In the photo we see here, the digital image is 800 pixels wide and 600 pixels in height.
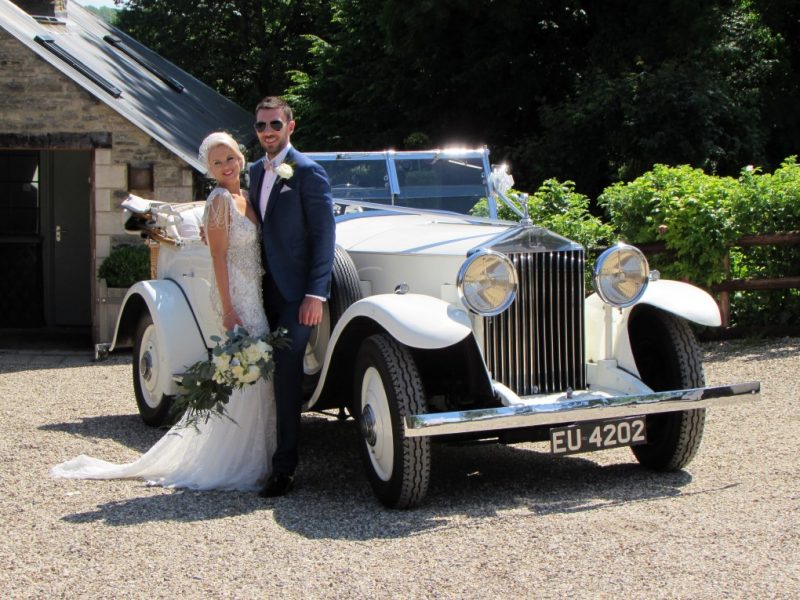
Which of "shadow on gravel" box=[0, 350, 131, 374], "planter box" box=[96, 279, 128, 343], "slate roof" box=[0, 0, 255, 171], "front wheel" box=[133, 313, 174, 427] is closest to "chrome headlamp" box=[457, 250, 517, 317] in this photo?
"front wheel" box=[133, 313, 174, 427]

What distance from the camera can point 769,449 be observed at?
6.09m

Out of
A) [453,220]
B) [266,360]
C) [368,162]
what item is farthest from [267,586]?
[368,162]

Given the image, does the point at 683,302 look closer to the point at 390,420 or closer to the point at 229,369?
the point at 390,420

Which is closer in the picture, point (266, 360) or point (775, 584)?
point (775, 584)

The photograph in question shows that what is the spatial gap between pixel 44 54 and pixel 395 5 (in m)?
7.85

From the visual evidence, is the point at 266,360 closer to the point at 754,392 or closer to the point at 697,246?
the point at 754,392

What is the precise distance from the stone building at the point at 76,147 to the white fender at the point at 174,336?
5256mm

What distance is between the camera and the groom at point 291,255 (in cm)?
534

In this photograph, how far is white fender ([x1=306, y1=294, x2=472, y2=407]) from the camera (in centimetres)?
481

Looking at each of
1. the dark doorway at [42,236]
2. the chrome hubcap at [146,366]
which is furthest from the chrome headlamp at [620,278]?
the dark doorway at [42,236]

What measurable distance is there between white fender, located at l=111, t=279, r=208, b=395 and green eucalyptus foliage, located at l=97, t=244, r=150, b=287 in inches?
197

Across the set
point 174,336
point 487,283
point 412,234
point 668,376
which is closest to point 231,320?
point 412,234

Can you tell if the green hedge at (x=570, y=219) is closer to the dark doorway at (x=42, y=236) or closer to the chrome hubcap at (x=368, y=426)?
the chrome hubcap at (x=368, y=426)

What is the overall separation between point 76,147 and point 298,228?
282 inches
